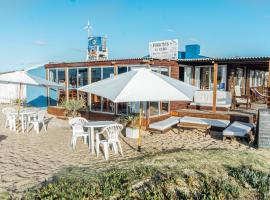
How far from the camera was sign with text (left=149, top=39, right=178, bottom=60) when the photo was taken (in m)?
13.6

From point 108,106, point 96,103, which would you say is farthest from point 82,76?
point 108,106

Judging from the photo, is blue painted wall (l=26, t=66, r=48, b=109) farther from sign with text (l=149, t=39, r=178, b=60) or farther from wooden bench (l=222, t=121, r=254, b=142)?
wooden bench (l=222, t=121, r=254, b=142)

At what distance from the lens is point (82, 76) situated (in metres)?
14.2

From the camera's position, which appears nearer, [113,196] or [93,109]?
[113,196]

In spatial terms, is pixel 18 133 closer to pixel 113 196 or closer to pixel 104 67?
pixel 104 67

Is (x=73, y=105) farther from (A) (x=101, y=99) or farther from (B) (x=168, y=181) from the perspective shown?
(B) (x=168, y=181)

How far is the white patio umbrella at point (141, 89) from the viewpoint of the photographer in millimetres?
6234

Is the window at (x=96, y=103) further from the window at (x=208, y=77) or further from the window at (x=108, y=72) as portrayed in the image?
the window at (x=208, y=77)

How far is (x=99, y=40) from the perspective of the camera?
18.2m

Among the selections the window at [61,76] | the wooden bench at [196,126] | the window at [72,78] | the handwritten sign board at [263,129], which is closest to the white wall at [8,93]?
the window at [61,76]

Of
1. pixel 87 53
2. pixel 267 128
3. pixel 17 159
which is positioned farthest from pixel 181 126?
pixel 87 53

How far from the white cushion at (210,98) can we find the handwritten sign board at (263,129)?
5046 millimetres

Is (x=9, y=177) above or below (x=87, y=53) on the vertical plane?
below

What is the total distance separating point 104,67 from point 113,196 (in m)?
9.64
